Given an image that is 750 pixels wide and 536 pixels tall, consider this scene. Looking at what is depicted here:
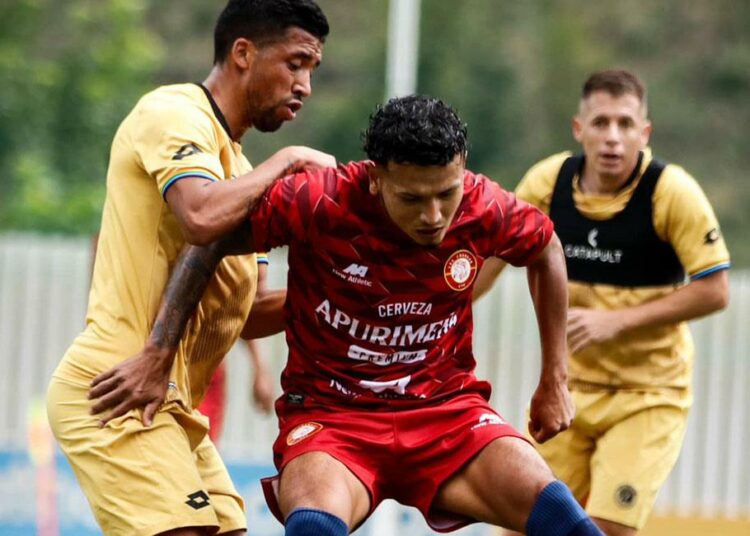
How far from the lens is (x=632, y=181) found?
668 centimetres

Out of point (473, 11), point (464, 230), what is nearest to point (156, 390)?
point (464, 230)

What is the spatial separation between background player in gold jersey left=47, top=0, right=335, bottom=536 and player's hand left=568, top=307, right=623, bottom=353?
1660mm

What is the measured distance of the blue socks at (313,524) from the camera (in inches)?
175

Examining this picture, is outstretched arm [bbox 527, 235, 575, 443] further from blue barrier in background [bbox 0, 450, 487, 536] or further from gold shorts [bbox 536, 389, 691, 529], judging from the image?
blue barrier in background [bbox 0, 450, 487, 536]

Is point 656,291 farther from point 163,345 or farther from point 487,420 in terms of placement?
point 163,345

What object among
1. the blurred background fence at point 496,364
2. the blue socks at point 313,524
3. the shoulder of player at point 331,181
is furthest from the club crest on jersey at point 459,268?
the blurred background fence at point 496,364

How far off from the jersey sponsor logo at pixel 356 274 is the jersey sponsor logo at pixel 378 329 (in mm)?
111

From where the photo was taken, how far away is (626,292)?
6664 millimetres

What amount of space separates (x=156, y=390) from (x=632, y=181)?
2719 mm

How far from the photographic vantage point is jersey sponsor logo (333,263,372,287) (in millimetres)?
4809

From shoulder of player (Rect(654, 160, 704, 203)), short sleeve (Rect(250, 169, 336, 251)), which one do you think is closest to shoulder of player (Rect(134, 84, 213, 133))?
short sleeve (Rect(250, 169, 336, 251))

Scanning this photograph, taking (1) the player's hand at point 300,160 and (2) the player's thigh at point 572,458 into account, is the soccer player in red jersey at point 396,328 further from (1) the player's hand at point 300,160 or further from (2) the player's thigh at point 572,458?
(2) the player's thigh at point 572,458

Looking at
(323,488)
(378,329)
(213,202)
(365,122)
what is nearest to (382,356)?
(378,329)

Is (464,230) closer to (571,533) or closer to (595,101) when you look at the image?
(571,533)
